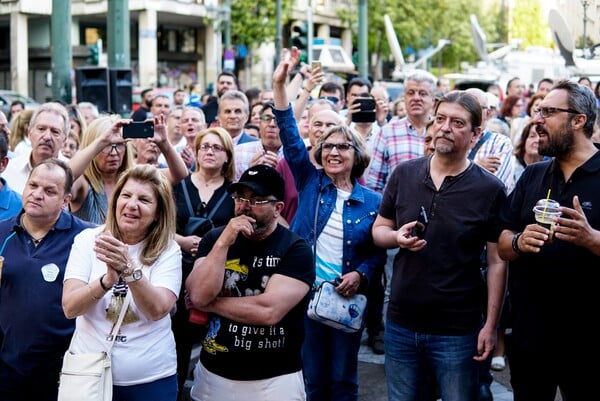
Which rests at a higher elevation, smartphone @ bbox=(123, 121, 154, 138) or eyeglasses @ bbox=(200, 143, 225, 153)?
smartphone @ bbox=(123, 121, 154, 138)

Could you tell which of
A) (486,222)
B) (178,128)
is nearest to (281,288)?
(486,222)

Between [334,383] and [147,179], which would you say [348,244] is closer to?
[334,383]

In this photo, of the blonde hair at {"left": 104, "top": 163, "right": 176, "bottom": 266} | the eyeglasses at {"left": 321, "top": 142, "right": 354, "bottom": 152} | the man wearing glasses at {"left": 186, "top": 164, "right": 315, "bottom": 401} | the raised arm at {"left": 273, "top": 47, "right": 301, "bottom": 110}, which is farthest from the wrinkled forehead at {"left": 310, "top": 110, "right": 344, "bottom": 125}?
the blonde hair at {"left": 104, "top": 163, "right": 176, "bottom": 266}

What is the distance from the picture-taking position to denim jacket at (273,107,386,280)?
17.4 ft

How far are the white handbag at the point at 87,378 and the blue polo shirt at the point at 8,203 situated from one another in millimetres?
1514

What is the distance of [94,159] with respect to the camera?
595 centimetres

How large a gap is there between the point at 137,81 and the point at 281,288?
1559 inches

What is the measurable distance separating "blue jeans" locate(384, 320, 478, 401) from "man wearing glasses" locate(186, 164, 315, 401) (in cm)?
58

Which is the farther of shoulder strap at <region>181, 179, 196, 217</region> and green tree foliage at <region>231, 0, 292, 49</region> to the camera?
green tree foliage at <region>231, 0, 292, 49</region>

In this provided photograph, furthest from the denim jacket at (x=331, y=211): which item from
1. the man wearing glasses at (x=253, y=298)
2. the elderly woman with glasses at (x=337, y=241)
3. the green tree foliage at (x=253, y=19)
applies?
the green tree foliage at (x=253, y=19)

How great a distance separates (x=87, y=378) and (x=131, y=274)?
0.53 metres

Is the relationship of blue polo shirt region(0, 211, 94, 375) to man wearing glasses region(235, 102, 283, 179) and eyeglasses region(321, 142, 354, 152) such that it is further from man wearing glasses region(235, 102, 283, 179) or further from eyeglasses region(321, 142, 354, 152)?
man wearing glasses region(235, 102, 283, 179)

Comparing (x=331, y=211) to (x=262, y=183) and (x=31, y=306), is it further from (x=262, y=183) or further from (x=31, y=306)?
(x=31, y=306)

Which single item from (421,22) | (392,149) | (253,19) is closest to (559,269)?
(392,149)
